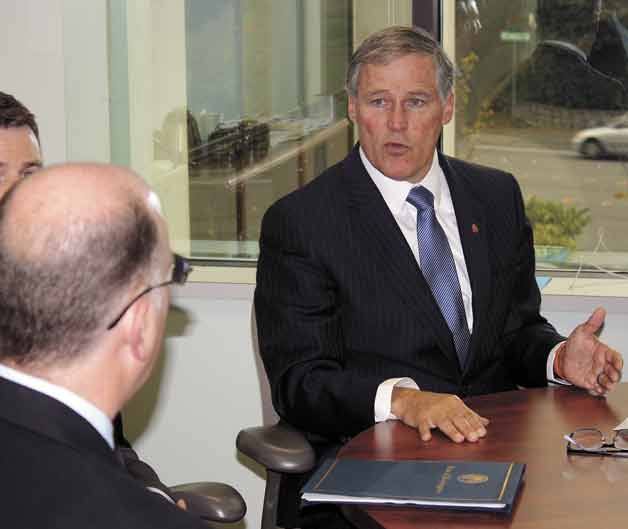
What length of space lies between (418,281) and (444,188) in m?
0.42

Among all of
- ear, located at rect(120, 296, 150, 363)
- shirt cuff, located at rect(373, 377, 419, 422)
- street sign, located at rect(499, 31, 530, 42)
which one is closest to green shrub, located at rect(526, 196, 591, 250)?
street sign, located at rect(499, 31, 530, 42)

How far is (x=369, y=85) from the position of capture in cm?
310

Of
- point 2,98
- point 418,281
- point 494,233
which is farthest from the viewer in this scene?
point 494,233

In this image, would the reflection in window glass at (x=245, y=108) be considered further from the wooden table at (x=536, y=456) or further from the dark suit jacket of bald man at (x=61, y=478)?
the dark suit jacket of bald man at (x=61, y=478)

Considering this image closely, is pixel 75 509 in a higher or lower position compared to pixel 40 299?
lower

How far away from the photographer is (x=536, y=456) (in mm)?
2213

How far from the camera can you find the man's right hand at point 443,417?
7.64 feet

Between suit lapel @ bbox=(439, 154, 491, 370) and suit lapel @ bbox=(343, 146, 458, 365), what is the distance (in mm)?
143

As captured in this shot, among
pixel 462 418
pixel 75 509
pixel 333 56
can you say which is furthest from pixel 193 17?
pixel 75 509

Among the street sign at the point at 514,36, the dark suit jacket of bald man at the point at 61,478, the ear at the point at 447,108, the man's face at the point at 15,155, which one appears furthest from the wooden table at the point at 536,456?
the street sign at the point at 514,36

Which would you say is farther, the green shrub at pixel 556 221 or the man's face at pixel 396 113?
the green shrub at pixel 556 221

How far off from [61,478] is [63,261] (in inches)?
9.7

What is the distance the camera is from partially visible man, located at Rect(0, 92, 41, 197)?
8.45 ft

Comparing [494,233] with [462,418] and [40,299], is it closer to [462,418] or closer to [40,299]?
[462,418]
